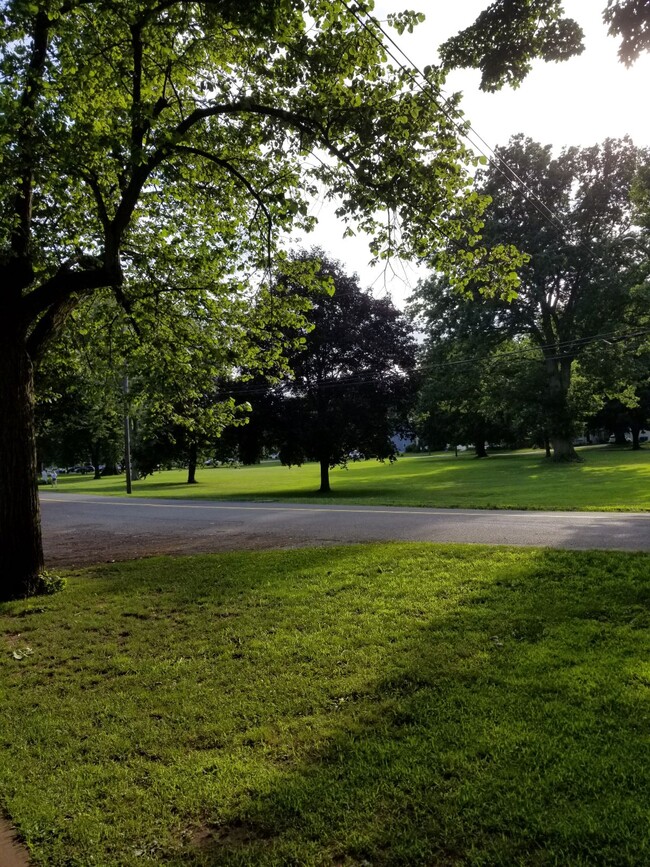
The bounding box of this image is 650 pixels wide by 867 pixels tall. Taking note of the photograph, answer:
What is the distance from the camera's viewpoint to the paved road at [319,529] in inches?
416

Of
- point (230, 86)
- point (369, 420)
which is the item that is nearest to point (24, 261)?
point (230, 86)

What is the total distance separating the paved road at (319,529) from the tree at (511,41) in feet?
22.1

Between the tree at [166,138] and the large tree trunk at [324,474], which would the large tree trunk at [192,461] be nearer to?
the large tree trunk at [324,474]

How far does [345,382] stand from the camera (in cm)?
2520

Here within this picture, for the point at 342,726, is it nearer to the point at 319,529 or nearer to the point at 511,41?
the point at 511,41

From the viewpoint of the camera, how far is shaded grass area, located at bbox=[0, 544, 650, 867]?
2762 millimetres

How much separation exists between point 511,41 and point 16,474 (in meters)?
8.29

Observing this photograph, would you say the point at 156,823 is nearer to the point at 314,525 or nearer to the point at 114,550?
the point at 114,550

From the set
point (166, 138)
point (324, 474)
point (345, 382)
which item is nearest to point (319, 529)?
point (166, 138)

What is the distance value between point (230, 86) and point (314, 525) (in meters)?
9.47

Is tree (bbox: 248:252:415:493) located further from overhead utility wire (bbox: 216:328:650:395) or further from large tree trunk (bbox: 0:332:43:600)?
large tree trunk (bbox: 0:332:43:600)

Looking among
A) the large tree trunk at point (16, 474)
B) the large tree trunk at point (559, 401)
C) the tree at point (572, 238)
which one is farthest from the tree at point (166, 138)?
the large tree trunk at point (559, 401)

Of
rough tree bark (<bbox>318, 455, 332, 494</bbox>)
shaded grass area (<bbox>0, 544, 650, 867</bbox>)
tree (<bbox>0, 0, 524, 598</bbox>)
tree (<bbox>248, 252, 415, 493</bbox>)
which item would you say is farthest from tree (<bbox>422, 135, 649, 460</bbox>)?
shaded grass area (<bbox>0, 544, 650, 867</bbox>)

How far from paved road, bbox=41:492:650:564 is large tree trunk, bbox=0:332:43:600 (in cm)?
300
